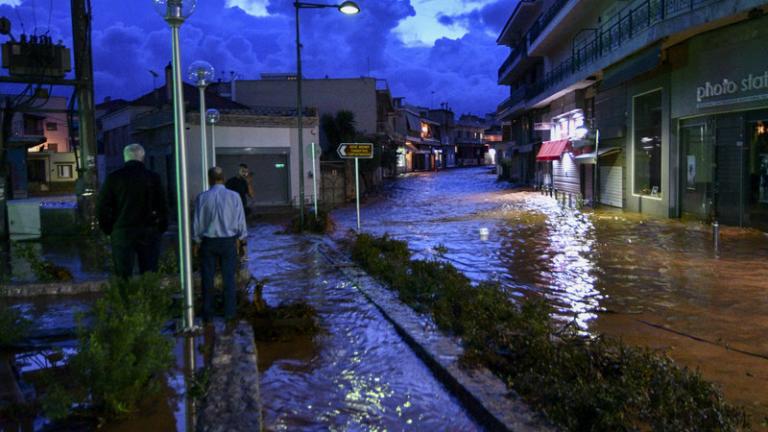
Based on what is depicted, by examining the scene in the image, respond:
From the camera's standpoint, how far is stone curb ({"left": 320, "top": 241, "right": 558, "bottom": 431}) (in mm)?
4137

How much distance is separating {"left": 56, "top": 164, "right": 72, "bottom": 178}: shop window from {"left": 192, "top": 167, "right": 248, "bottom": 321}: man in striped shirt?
153 ft

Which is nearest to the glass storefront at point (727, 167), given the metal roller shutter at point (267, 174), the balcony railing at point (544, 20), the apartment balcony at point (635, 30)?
the apartment balcony at point (635, 30)

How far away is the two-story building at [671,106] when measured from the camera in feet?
50.8

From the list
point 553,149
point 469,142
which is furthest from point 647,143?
point 469,142

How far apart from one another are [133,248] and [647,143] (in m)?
18.4

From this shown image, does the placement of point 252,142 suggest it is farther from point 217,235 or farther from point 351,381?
point 351,381

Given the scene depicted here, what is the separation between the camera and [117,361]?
4031mm

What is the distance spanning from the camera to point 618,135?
23.1 m

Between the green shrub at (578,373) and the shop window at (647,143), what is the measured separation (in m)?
15.0

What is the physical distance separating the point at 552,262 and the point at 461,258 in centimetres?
174

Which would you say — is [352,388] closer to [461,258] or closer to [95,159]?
[461,258]

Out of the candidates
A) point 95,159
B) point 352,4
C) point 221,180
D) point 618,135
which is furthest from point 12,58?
point 618,135

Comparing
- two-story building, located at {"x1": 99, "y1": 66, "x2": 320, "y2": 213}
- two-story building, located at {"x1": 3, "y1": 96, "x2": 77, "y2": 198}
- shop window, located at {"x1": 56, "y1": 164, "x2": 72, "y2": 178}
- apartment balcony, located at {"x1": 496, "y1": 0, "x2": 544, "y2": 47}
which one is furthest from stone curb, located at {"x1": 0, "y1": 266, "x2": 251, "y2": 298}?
shop window, located at {"x1": 56, "y1": 164, "x2": 72, "y2": 178}

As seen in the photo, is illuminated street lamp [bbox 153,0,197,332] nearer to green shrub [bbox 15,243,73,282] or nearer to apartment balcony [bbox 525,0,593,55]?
green shrub [bbox 15,243,73,282]
